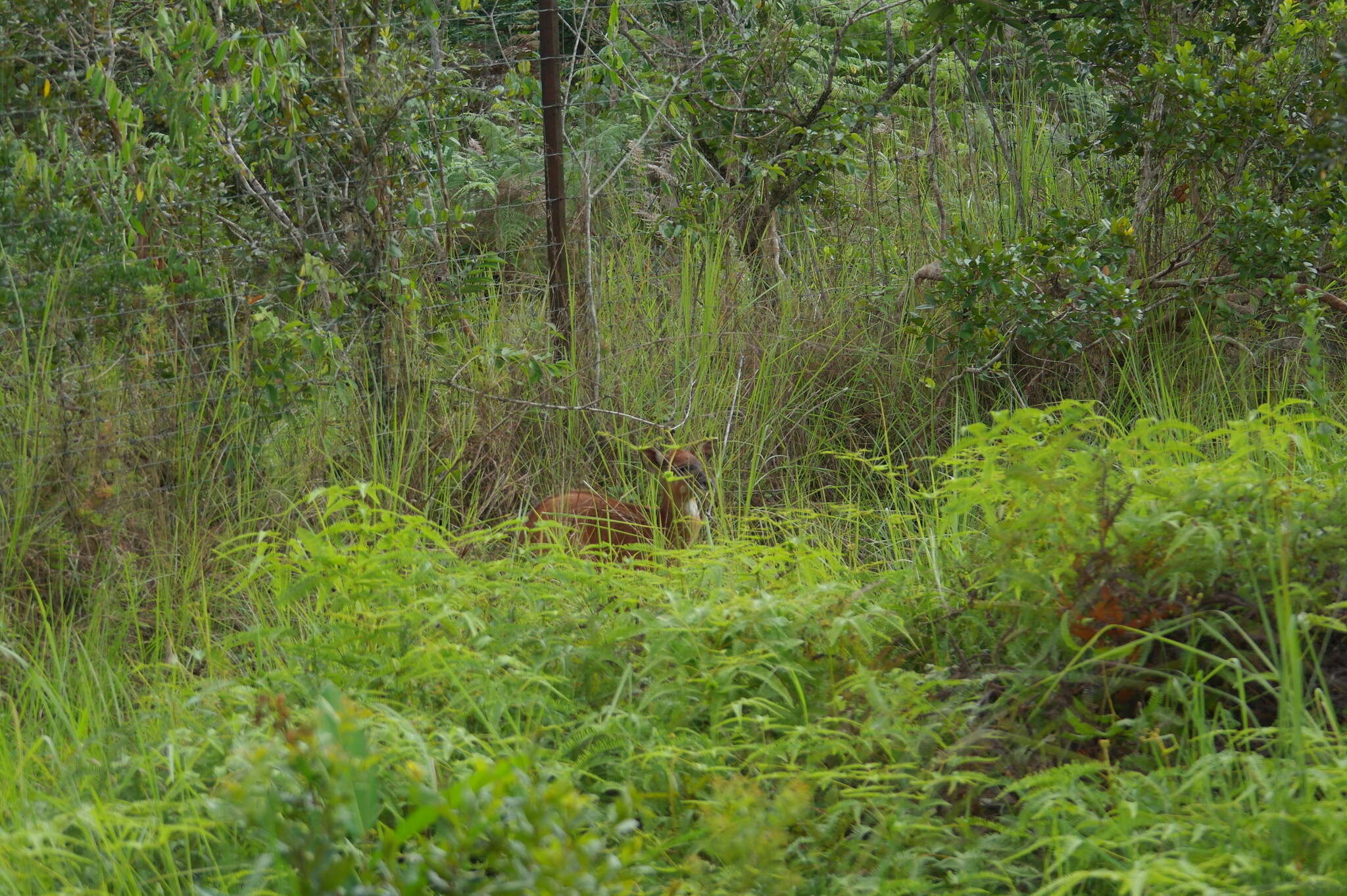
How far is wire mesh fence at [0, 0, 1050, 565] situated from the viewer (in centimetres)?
399

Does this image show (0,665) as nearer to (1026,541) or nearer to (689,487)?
(689,487)

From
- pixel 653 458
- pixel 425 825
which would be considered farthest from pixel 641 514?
pixel 425 825

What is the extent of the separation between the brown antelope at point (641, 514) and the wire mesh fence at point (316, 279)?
44cm

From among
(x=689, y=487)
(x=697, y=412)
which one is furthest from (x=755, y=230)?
(x=689, y=487)

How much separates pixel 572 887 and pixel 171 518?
294cm

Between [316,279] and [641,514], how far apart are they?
1.30 meters

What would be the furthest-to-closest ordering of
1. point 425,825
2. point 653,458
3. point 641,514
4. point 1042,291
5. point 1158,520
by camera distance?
point 1042,291 < point 653,458 < point 641,514 < point 1158,520 < point 425,825

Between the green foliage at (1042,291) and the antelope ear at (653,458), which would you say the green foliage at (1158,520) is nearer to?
the antelope ear at (653,458)

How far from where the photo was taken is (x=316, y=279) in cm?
427

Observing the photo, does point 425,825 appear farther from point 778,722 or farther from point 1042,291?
point 1042,291

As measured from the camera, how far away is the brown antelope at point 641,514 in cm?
395

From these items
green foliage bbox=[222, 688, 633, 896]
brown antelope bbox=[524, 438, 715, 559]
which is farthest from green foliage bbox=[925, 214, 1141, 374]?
green foliage bbox=[222, 688, 633, 896]

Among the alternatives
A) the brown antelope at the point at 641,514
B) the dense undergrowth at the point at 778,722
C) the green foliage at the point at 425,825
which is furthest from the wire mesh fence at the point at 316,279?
the green foliage at the point at 425,825

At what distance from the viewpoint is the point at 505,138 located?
26.9 feet
